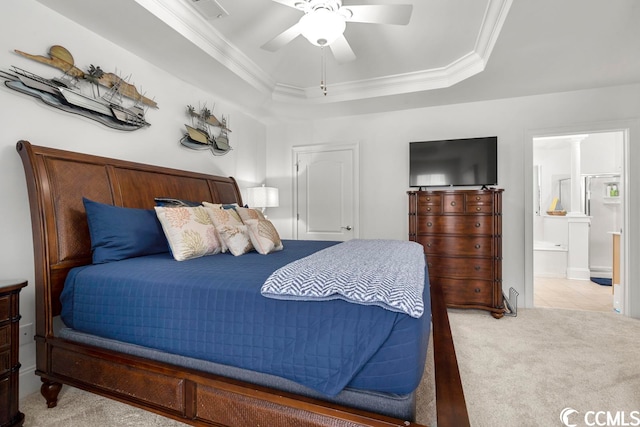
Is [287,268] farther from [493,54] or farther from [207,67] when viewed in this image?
[493,54]

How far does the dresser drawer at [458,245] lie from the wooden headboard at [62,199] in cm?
283

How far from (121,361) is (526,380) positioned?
2339 mm

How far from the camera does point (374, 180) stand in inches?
163

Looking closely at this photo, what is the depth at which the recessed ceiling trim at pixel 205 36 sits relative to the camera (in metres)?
2.17

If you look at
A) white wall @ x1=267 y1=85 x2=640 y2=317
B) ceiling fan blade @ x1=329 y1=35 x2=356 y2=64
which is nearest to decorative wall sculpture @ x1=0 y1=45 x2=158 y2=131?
ceiling fan blade @ x1=329 y1=35 x2=356 y2=64

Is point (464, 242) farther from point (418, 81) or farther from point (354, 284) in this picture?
point (354, 284)

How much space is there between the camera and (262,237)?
2.24 meters

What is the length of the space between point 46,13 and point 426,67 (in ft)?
10.5

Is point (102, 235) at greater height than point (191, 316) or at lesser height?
greater

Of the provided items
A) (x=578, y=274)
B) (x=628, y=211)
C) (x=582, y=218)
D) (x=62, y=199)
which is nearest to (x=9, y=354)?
(x=62, y=199)

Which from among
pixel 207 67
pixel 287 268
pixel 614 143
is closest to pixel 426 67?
pixel 207 67

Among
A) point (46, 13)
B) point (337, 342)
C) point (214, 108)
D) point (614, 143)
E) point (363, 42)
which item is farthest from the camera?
point (614, 143)

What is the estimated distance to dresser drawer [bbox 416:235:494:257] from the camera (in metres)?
3.27

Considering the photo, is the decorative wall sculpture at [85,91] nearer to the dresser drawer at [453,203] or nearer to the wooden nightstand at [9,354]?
the wooden nightstand at [9,354]
